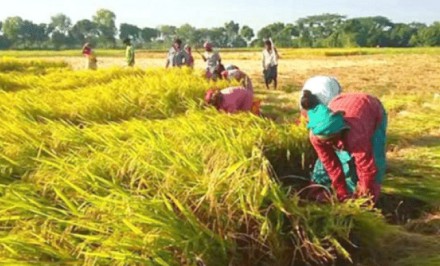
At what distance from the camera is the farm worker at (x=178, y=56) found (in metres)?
11.1

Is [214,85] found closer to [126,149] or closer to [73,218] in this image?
[126,149]

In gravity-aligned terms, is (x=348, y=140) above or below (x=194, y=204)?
above

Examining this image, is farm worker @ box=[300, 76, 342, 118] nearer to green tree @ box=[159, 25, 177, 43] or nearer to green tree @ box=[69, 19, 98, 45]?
green tree @ box=[69, 19, 98, 45]

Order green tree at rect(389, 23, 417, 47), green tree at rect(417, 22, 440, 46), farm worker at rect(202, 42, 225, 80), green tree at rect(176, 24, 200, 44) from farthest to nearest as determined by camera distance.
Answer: green tree at rect(176, 24, 200, 44), green tree at rect(389, 23, 417, 47), green tree at rect(417, 22, 440, 46), farm worker at rect(202, 42, 225, 80)

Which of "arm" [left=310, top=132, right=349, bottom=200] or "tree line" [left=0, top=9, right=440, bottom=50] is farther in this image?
"tree line" [left=0, top=9, right=440, bottom=50]

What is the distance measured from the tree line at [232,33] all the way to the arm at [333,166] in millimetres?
43860

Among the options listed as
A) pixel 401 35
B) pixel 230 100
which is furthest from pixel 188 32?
pixel 230 100

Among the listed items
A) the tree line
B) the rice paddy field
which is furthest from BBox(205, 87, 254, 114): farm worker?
the tree line

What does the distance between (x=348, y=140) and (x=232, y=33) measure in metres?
90.5

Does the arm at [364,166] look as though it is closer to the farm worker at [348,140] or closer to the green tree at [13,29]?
the farm worker at [348,140]

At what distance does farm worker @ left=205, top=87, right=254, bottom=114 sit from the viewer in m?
4.97

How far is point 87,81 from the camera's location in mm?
8945

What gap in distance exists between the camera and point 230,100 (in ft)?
16.7

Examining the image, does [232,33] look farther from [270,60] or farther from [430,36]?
[270,60]
